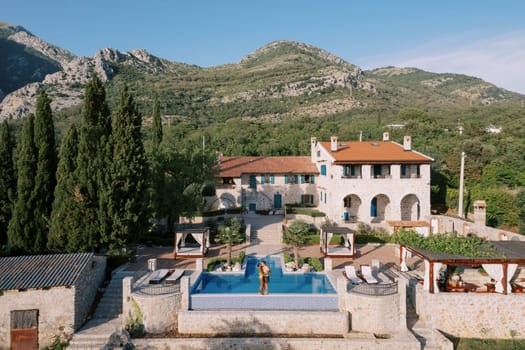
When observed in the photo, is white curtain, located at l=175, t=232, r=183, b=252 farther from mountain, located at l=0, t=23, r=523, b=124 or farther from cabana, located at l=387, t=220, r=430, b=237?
mountain, located at l=0, t=23, r=523, b=124

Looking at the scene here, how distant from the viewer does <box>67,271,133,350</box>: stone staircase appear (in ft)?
41.7

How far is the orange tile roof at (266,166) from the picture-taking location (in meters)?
32.7

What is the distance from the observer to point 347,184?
88.7ft

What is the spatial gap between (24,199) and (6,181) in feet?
8.02

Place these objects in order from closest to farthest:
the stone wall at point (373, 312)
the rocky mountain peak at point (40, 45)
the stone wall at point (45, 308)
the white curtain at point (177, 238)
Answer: the stone wall at point (45, 308), the stone wall at point (373, 312), the white curtain at point (177, 238), the rocky mountain peak at point (40, 45)

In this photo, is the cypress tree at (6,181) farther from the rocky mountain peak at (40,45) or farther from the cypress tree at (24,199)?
the rocky mountain peak at (40,45)

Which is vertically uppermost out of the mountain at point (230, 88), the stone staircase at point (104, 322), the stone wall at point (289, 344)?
the mountain at point (230, 88)

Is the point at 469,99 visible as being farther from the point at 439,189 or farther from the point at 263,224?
the point at 263,224

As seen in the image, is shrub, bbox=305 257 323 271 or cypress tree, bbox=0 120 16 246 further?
cypress tree, bbox=0 120 16 246

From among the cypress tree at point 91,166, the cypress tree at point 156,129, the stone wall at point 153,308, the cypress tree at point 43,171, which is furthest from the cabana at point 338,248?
the cypress tree at point 156,129

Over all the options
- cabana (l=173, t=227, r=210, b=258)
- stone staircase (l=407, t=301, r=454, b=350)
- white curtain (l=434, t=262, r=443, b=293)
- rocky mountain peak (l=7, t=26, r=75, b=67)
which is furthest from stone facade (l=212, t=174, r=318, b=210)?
rocky mountain peak (l=7, t=26, r=75, b=67)

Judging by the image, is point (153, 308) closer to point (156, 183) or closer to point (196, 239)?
point (196, 239)

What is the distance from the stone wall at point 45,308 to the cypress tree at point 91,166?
4.76 meters

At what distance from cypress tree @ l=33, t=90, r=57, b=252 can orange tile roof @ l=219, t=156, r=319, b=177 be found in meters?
15.7
